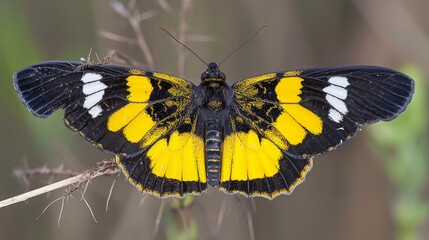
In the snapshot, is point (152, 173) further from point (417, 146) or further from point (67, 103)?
point (417, 146)

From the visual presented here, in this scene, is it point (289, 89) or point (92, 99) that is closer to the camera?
point (92, 99)

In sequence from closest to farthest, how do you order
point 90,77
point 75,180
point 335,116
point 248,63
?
point 75,180 → point 90,77 → point 335,116 → point 248,63

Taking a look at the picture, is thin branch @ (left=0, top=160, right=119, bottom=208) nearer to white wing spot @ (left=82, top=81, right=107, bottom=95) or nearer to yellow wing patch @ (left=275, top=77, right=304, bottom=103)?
white wing spot @ (left=82, top=81, right=107, bottom=95)

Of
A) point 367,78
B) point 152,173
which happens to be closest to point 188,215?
point 152,173

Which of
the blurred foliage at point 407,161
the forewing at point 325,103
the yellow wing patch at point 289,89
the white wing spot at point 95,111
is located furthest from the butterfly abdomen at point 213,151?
the blurred foliage at point 407,161

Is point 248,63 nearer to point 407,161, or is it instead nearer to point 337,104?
point 407,161

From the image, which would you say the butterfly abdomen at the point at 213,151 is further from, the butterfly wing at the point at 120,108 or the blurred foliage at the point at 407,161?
the blurred foliage at the point at 407,161

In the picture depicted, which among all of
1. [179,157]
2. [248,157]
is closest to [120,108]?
[179,157]
